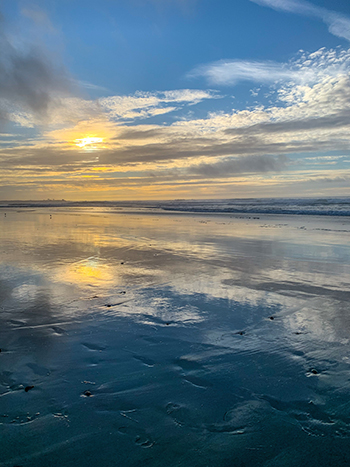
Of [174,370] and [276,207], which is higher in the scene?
[276,207]

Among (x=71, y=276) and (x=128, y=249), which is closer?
(x=71, y=276)

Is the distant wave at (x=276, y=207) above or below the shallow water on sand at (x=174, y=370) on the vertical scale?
above

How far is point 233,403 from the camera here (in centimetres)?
294

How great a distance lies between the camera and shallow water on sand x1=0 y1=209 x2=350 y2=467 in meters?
2.47

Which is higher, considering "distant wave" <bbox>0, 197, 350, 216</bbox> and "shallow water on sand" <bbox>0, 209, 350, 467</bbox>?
"distant wave" <bbox>0, 197, 350, 216</bbox>

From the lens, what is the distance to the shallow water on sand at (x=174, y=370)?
2469 millimetres

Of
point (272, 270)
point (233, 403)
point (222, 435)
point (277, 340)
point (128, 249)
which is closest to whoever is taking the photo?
point (222, 435)

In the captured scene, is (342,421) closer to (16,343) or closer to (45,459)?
(45,459)

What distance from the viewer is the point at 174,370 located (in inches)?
137

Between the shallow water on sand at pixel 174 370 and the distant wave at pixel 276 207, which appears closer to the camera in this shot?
the shallow water on sand at pixel 174 370

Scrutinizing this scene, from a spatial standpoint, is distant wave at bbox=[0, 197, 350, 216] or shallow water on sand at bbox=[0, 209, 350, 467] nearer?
shallow water on sand at bbox=[0, 209, 350, 467]

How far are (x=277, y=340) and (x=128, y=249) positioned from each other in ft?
26.4

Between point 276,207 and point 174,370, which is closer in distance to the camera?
point 174,370

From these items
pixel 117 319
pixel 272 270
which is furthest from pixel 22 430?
pixel 272 270
